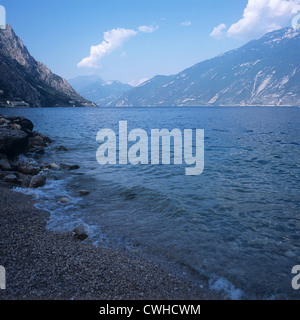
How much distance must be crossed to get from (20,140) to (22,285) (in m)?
18.1

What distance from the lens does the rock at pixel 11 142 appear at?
1791 cm

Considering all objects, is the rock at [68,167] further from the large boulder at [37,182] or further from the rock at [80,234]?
the rock at [80,234]

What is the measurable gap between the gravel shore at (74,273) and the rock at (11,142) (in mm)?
13010

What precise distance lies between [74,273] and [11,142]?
1722 centimetres

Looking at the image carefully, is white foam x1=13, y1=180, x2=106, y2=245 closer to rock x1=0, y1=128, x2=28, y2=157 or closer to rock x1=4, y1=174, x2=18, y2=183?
rock x1=4, y1=174, x2=18, y2=183

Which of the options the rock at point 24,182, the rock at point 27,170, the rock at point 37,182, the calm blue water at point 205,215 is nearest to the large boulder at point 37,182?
the rock at point 37,182

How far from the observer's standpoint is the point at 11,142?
729 inches

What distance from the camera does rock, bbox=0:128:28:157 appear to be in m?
17.9

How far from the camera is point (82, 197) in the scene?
1219cm

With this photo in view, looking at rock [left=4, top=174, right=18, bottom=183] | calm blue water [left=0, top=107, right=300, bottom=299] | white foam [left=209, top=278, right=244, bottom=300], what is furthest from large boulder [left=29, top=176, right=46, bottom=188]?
white foam [left=209, top=278, right=244, bottom=300]

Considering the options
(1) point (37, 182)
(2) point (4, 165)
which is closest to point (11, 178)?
(1) point (37, 182)

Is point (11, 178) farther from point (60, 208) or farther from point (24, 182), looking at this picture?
point (60, 208)

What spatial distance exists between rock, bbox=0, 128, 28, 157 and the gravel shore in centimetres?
1301
